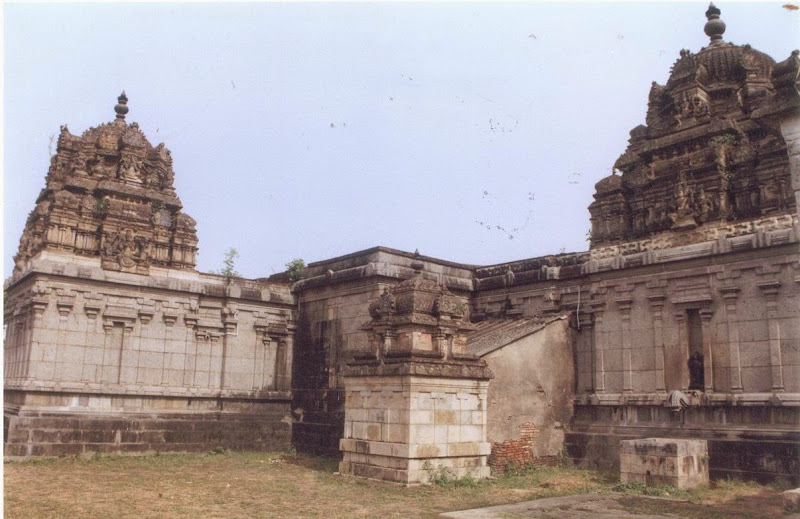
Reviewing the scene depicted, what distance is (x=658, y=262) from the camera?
15.7 m

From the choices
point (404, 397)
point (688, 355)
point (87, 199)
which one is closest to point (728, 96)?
point (688, 355)

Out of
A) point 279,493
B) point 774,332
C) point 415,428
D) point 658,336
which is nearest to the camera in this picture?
point 279,493

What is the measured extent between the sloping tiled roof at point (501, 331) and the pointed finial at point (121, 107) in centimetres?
1255

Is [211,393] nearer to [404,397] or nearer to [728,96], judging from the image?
[404,397]

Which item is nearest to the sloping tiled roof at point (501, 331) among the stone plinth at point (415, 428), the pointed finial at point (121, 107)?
the stone plinth at point (415, 428)

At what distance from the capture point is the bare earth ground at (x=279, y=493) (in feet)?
33.9

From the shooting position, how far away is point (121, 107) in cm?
2114

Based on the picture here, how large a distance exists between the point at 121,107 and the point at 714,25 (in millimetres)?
17289

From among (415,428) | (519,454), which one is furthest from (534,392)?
(415,428)

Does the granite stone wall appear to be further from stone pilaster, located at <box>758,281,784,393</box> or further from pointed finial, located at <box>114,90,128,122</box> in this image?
stone pilaster, located at <box>758,281,784,393</box>

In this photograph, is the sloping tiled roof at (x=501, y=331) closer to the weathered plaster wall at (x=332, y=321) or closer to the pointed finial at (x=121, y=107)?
the weathered plaster wall at (x=332, y=321)

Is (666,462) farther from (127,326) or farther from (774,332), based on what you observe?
(127,326)

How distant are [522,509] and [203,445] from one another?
11.4 metres

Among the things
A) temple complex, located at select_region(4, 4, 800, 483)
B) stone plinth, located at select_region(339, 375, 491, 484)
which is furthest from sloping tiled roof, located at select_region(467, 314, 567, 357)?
stone plinth, located at select_region(339, 375, 491, 484)
